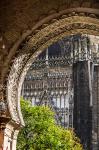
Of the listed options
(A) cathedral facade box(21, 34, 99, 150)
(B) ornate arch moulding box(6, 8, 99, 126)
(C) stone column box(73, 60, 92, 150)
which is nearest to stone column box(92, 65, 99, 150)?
(A) cathedral facade box(21, 34, 99, 150)

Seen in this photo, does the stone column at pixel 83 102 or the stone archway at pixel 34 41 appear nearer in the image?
the stone archway at pixel 34 41

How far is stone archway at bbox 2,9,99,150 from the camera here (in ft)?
38.0

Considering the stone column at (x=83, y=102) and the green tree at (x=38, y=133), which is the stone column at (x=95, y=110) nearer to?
the stone column at (x=83, y=102)

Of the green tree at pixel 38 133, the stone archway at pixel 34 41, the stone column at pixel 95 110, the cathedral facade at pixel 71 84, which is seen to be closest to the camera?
the stone archway at pixel 34 41

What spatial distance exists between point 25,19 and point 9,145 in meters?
3.14

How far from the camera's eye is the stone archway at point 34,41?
11.6 meters

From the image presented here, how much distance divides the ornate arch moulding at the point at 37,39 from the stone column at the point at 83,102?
27409mm

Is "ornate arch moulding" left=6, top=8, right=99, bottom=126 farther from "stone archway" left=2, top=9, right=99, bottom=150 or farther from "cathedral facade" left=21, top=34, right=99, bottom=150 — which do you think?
"cathedral facade" left=21, top=34, right=99, bottom=150

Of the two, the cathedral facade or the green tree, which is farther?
the cathedral facade

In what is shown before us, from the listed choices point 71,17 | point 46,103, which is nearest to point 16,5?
point 71,17

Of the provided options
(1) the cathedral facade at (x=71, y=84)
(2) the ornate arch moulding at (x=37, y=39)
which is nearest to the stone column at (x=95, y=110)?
(1) the cathedral facade at (x=71, y=84)

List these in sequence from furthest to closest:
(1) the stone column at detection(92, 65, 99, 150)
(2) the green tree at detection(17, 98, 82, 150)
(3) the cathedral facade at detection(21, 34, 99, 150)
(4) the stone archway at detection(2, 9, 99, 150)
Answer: (3) the cathedral facade at detection(21, 34, 99, 150) < (1) the stone column at detection(92, 65, 99, 150) < (2) the green tree at detection(17, 98, 82, 150) < (4) the stone archway at detection(2, 9, 99, 150)

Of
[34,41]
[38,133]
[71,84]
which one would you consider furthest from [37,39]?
[71,84]

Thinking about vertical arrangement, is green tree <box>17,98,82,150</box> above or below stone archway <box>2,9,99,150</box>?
below
